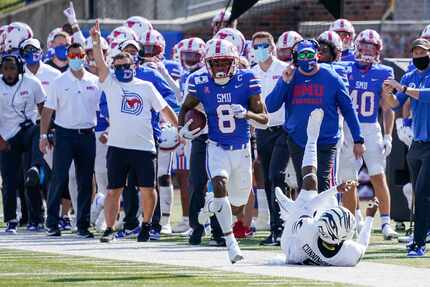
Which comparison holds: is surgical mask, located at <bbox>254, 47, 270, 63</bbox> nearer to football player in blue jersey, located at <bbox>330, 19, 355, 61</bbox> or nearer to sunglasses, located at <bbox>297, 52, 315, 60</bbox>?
football player in blue jersey, located at <bbox>330, 19, 355, 61</bbox>

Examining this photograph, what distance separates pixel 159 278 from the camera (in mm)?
13016

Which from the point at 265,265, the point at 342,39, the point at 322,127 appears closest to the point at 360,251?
the point at 265,265

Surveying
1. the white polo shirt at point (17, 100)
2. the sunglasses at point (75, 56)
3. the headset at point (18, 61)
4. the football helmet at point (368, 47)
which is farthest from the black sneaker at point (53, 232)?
the football helmet at point (368, 47)

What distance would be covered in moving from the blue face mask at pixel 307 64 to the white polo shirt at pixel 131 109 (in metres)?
1.93

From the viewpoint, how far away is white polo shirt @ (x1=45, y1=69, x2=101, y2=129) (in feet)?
58.3

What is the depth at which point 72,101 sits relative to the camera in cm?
1778

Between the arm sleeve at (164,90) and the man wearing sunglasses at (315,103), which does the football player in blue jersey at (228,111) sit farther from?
the arm sleeve at (164,90)

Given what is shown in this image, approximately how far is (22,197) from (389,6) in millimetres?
9526

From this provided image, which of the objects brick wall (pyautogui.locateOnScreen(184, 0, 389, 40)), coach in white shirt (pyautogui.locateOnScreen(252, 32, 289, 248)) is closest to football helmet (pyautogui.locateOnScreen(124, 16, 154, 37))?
coach in white shirt (pyautogui.locateOnScreen(252, 32, 289, 248))

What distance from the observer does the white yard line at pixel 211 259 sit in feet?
42.7

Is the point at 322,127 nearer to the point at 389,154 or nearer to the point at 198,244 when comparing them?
the point at 198,244

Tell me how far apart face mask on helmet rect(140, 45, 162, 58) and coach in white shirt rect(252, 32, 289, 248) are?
124 cm

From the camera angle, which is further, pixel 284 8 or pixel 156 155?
pixel 284 8

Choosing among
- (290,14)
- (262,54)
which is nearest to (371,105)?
(262,54)
